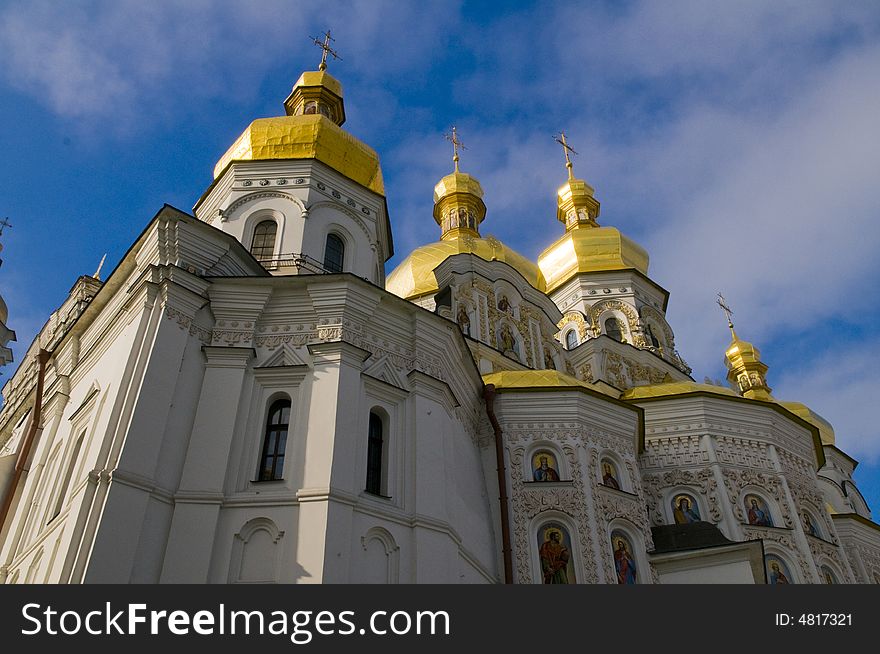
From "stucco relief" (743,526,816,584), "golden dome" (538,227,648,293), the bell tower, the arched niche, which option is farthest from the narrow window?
"golden dome" (538,227,648,293)

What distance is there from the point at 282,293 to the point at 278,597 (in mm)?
5422

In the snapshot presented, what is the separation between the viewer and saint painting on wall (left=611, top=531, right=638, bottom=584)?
13.3 m

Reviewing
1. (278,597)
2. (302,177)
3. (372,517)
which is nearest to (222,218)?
(302,177)

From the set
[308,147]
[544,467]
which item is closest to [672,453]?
[544,467]

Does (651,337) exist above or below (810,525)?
above

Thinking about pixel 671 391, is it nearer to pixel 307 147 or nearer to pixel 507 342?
pixel 507 342

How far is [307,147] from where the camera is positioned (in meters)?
17.4

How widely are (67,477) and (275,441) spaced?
2989mm

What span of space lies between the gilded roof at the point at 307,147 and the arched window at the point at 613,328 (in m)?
11.5

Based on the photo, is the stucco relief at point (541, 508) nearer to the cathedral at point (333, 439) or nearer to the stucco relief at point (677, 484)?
the cathedral at point (333, 439)

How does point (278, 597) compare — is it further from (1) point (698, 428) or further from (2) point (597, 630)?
(1) point (698, 428)

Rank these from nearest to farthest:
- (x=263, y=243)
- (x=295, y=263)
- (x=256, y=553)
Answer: (x=256, y=553), (x=295, y=263), (x=263, y=243)

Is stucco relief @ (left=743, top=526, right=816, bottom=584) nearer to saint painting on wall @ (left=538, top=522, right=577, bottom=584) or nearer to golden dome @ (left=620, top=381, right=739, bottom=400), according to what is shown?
golden dome @ (left=620, top=381, right=739, bottom=400)

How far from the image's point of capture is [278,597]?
8.17 meters
